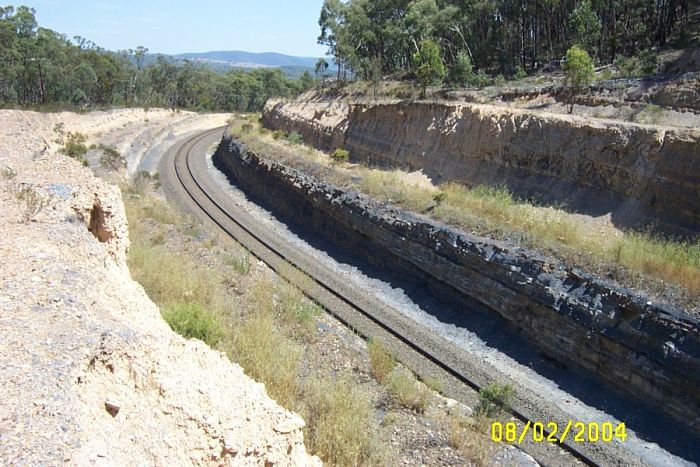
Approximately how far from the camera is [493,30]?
40.5 metres

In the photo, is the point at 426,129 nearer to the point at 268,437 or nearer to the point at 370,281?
the point at 370,281

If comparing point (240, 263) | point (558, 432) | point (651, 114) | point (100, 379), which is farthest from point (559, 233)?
point (100, 379)

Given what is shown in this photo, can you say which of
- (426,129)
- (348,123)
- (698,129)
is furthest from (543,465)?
(348,123)

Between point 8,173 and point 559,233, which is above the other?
point 8,173

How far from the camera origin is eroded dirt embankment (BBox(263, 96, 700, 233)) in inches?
671

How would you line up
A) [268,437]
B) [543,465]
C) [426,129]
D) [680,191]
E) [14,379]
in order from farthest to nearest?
[426,129] < [680,191] < [543,465] < [268,437] < [14,379]

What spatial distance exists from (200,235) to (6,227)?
10.3m

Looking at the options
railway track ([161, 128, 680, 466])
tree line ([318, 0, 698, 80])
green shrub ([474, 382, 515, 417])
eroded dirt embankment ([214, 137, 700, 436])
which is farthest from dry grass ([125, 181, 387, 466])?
tree line ([318, 0, 698, 80])

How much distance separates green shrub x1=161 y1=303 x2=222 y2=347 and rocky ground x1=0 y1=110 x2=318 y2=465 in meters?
0.68

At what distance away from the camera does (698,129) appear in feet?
56.7

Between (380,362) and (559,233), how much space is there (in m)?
7.08

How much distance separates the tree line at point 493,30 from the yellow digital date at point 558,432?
2473 cm

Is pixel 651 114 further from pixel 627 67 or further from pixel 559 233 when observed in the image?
pixel 627 67

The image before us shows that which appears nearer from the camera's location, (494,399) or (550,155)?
(494,399)
